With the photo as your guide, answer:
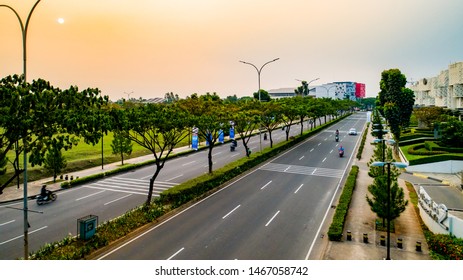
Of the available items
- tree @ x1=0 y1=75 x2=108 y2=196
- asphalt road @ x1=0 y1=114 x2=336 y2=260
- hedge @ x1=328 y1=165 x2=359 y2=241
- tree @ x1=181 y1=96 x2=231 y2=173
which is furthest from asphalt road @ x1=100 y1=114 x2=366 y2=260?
tree @ x1=0 y1=75 x2=108 y2=196

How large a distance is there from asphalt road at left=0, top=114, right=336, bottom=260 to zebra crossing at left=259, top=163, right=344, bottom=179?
686 centimetres

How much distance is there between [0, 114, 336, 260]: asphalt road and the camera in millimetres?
19266

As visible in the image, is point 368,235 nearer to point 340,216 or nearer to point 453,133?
point 340,216

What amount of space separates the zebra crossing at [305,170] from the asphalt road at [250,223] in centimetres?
22

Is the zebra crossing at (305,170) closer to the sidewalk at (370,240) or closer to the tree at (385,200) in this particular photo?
the sidewalk at (370,240)

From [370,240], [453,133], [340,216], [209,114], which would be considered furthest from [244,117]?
[453,133]

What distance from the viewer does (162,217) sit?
2209cm

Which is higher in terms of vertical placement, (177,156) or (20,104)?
(20,104)

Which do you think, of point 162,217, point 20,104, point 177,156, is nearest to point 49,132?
point 20,104

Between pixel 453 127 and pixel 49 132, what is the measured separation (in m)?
45.0

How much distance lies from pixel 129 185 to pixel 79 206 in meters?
6.55

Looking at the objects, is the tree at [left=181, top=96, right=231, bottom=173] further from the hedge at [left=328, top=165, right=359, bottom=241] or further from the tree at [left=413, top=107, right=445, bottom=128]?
the tree at [left=413, top=107, right=445, bottom=128]

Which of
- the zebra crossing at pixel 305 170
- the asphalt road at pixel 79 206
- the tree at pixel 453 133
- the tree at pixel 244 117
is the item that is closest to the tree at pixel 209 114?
the tree at pixel 244 117

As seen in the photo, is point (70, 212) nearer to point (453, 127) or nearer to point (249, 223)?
point (249, 223)
